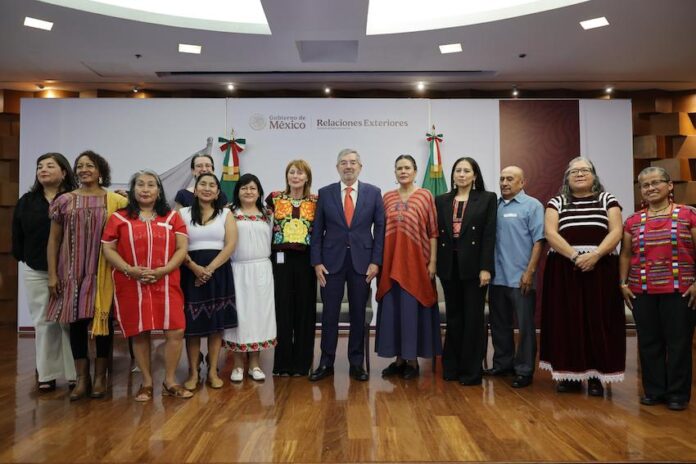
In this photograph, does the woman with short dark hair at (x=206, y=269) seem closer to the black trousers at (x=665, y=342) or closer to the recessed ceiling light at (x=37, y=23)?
the black trousers at (x=665, y=342)

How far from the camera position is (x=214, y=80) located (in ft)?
Result: 20.7

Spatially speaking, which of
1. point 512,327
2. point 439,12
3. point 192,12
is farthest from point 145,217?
point 439,12

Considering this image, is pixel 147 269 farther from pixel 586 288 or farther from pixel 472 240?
pixel 586 288

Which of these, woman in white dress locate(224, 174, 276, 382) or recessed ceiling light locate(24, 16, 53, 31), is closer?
woman in white dress locate(224, 174, 276, 382)

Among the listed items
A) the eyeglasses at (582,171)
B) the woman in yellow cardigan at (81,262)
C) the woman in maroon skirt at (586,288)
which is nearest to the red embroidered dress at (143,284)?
the woman in yellow cardigan at (81,262)

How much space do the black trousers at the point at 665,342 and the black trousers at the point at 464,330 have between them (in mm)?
947

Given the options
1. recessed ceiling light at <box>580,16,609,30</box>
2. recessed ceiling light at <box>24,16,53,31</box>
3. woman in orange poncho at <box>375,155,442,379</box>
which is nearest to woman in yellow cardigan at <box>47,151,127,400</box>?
woman in orange poncho at <box>375,155,442,379</box>

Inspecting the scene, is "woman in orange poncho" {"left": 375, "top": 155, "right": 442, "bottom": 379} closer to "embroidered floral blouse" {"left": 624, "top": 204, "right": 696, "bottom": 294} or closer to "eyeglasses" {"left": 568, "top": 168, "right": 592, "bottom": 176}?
"eyeglasses" {"left": 568, "top": 168, "right": 592, "bottom": 176}

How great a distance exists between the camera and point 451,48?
5.44 metres

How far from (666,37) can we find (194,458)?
5542 mm

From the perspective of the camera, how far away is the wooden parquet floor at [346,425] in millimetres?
2252

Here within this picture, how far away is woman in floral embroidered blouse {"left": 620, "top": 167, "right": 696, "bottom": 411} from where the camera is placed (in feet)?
9.52

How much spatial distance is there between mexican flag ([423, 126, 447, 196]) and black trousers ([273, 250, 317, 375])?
3.00 metres

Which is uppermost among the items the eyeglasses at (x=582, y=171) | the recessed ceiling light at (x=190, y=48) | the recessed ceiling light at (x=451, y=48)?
Result: the recessed ceiling light at (x=190, y=48)
